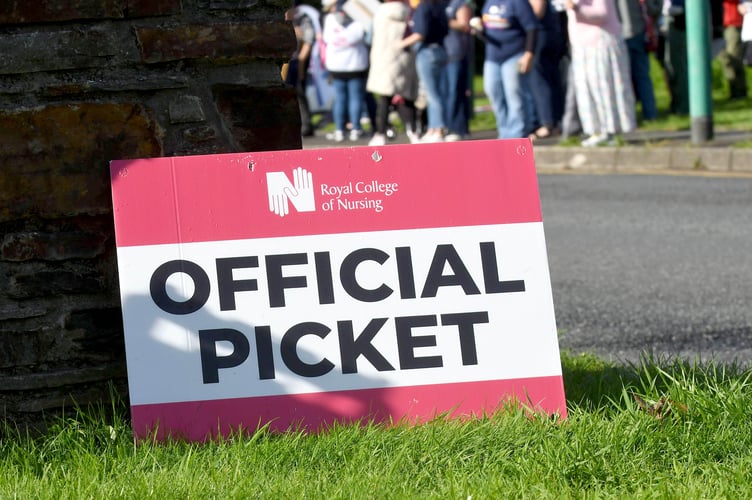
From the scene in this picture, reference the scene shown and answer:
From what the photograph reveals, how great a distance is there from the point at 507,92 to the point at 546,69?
1076mm

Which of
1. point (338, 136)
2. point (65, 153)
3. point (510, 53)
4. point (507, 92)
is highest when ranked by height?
point (510, 53)

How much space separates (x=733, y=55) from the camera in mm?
18531

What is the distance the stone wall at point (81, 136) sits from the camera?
11.4 ft

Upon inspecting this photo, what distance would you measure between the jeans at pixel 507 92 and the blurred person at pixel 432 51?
0.72 m

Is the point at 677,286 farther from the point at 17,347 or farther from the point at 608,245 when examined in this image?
the point at 17,347

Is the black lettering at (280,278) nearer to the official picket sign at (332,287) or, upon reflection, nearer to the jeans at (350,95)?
the official picket sign at (332,287)

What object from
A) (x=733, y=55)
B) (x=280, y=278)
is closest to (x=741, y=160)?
(x=733, y=55)

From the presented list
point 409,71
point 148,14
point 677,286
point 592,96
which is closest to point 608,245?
point 677,286

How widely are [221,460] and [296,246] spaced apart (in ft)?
2.08

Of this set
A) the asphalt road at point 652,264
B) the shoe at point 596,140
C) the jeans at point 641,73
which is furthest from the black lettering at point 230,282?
the jeans at point 641,73

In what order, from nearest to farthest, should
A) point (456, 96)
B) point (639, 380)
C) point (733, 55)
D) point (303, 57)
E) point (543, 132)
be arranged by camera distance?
1. point (639, 380)
2. point (543, 132)
3. point (456, 96)
4. point (303, 57)
5. point (733, 55)

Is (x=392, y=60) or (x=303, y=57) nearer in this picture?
(x=392, y=60)

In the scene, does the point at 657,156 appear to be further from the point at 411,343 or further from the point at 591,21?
the point at 411,343

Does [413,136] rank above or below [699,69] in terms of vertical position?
below
